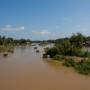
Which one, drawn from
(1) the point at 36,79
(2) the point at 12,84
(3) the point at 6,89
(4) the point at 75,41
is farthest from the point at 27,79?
(4) the point at 75,41

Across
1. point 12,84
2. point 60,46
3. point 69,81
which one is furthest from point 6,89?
point 60,46

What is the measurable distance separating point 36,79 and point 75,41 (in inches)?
1469

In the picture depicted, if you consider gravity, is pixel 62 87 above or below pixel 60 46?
below

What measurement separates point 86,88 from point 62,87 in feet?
5.46

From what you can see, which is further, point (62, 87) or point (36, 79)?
point (36, 79)

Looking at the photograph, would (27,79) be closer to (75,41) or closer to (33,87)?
(33,87)

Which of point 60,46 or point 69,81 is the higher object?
point 60,46

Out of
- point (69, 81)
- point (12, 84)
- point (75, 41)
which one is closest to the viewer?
point (12, 84)

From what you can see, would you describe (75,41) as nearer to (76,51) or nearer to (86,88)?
(76,51)

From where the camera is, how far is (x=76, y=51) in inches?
1359

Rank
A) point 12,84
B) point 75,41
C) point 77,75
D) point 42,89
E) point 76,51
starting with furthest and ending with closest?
point 75,41, point 76,51, point 77,75, point 12,84, point 42,89

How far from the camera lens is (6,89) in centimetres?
1320

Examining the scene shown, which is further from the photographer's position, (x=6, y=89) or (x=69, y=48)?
(x=69, y=48)

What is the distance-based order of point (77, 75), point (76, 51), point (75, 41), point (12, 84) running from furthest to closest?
point (75, 41)
point (76, 51)
point (77, 75)
point (12, 84)
